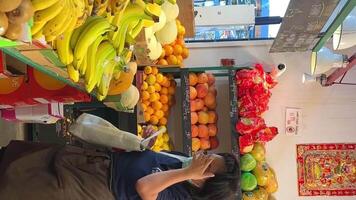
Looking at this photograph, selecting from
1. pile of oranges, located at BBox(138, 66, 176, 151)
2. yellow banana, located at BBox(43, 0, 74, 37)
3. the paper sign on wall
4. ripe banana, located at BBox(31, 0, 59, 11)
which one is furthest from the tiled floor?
the paper sign on wall

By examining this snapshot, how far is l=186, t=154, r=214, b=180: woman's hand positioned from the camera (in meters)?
1.89

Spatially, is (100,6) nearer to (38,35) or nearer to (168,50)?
(38,35)

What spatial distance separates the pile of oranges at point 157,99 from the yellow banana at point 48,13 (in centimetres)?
256

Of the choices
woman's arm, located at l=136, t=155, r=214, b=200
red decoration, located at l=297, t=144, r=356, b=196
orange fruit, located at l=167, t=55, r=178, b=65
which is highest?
orange fruit, located at l=167, t=55, r=178, b=65

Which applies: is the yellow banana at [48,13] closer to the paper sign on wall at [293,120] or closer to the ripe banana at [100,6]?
the ripe banana at [100,6]

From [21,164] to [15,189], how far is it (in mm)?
103

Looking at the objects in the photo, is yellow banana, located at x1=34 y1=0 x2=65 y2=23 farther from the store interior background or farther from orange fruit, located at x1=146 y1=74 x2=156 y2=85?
the store interior background

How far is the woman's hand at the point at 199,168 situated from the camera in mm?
→ 1889

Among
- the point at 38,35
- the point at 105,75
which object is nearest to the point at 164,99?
the point at 105,75

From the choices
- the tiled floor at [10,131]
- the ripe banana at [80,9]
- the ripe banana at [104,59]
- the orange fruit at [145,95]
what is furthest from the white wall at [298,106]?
the ripe banana at [80,9]

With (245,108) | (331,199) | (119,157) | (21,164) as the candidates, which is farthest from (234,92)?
(21,164)

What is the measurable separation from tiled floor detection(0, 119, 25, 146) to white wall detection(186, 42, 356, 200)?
1909 mm

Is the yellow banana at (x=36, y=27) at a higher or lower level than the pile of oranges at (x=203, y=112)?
higher

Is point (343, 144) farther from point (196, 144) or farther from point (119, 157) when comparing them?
point (119, 157)
